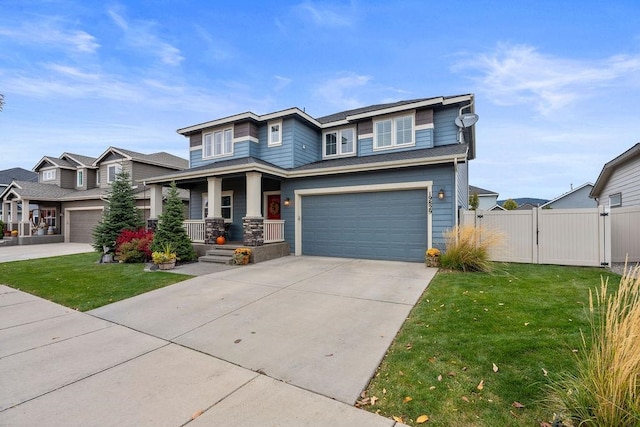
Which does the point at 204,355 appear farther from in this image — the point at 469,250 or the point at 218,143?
the point at 218,143

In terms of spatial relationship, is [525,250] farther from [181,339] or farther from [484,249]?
[181,339]

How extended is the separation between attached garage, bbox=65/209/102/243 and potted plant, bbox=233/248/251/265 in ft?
50.6

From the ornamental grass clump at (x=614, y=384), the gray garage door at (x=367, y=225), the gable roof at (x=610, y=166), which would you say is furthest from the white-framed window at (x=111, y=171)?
the gable roof at (x=610, y=166)

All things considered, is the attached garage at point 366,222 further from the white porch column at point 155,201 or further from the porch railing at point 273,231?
the white porch column at point 155,201

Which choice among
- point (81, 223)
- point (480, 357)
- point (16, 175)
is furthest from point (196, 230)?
point (16, 175)

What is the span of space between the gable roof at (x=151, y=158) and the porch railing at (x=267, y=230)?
1052 centimetres

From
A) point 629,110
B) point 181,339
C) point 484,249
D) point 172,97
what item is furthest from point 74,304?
point 629,110

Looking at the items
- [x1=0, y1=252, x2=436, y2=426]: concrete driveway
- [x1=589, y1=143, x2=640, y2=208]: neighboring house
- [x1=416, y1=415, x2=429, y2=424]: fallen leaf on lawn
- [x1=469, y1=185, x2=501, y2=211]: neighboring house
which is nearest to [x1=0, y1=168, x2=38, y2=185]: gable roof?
[x1=0, y1=252, x2=436, y2=426]: concrete driveway

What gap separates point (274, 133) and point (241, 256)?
6.14m

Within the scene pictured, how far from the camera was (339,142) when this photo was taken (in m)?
13.3

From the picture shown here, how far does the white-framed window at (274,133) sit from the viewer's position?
41.2 ft

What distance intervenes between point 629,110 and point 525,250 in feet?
28.7

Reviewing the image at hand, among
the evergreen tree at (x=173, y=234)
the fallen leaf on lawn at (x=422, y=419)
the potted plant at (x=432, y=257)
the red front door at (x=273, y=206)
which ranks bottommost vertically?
the fallen leaf on lawn at (x=422, y=419)

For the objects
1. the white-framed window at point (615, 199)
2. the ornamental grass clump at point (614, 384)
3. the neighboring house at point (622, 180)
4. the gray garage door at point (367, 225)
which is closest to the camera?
the ornamental grass clump at point (614, 384)
